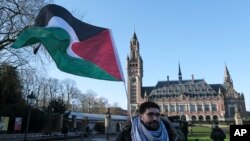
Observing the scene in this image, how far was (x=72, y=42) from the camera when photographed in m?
6.53

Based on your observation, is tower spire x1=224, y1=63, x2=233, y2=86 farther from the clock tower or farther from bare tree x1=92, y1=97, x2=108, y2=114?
bare tree x1=92, y1=97, x2=108, y2=114

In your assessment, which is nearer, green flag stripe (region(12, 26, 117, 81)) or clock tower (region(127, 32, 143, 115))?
green flag stripe (region(12, 26, 117, 81))

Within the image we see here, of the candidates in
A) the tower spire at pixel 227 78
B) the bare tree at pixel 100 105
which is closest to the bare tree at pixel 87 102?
the bare tree at pixel 100 105

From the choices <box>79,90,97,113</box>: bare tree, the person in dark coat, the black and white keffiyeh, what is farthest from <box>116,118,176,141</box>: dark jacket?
<box>79,90,97,113</box>: bare tree

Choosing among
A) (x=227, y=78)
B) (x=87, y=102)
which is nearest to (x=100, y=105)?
(x=87, y=102)

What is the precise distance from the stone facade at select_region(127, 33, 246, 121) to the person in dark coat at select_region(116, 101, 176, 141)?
330 ft

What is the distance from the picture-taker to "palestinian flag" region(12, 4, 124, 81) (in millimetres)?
5812

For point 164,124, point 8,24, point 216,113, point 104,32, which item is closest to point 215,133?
point 104,32

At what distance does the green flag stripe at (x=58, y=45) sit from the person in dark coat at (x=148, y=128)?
2.13 meters

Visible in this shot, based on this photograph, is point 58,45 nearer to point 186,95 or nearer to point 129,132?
point 129,132

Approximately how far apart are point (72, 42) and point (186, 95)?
350 ft

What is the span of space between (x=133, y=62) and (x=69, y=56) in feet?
353

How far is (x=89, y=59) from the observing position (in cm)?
599

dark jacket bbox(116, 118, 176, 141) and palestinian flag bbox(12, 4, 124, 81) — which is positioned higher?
palestinian flag bbox(12, 4, 124, 81)
